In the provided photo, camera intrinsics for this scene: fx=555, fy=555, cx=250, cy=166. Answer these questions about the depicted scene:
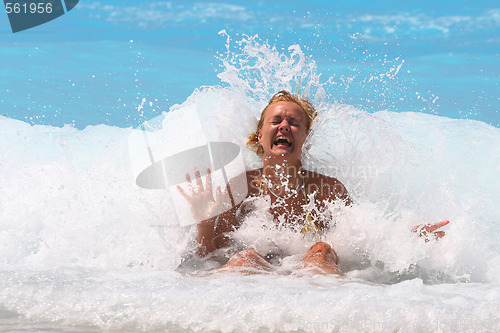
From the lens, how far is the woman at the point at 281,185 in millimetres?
4516

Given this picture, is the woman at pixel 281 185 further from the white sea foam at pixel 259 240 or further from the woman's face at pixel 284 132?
the white sea foam at pixel 259 240

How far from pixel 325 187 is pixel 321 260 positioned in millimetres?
1066

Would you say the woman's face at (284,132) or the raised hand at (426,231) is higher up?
the woman's face at (284,132)

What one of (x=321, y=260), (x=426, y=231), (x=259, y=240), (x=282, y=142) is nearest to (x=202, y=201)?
(x=259, y=240)

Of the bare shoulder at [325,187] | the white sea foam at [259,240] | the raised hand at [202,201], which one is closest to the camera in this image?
the white sea foam at [259,240]

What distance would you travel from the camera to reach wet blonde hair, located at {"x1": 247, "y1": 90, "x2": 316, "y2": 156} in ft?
16.4

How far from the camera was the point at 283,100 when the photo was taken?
4.94 metres

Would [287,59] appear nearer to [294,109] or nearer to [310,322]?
[294,109]

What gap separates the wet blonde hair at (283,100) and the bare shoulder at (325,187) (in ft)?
1.45

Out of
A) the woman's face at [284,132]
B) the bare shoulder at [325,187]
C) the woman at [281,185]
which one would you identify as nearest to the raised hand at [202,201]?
the woman at [281,185]

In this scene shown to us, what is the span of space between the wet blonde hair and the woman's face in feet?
0.44

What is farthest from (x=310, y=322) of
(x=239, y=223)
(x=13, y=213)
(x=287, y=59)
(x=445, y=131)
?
(x=445, y=131)

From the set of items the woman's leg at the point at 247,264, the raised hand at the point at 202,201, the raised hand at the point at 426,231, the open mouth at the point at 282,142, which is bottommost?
the raised hand at the point at 426,231

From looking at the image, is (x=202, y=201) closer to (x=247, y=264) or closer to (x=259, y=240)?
(x=259, y=240)
